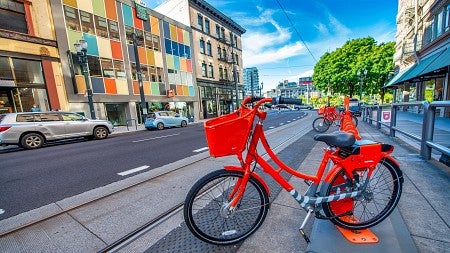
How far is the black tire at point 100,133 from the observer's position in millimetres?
11039

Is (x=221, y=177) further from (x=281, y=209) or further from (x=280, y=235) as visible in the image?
(x=281, y=209)

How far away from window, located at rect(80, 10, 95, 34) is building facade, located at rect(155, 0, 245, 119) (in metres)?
12.5

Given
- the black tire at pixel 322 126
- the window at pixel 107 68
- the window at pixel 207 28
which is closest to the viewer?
the black tire at pixel 322 126

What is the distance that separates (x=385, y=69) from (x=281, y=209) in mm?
37743

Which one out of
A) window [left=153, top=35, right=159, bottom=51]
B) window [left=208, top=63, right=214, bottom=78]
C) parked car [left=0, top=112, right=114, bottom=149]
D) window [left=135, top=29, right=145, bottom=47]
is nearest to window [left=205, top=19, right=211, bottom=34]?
window [left=208, top=63, right=214, bottom=78]

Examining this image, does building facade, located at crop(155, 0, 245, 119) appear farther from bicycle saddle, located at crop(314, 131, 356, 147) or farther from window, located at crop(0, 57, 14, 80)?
bicycle saddle, located at crop(314, 131, 356, 147)

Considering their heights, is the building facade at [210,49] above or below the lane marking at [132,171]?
above

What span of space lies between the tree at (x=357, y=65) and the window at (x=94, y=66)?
32272mm

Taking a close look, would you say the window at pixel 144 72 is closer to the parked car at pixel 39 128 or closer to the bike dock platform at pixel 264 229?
the parked car at pixel 39 128

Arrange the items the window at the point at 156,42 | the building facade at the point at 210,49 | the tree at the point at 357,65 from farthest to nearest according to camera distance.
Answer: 1. the tree at the point at 357,65
2. the building facade at the point at 210,49
3. the window at the point at 156,42

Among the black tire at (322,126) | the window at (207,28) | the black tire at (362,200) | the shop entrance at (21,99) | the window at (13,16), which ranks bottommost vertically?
Answer: the black tire at (322,126)

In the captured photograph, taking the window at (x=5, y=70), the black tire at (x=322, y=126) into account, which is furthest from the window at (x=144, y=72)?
the black tire at (x=322, y=126)

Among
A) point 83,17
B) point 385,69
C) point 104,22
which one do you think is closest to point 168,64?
point 104,22

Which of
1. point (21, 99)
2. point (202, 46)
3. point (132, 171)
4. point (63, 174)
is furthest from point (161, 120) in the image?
point (202, 46)
